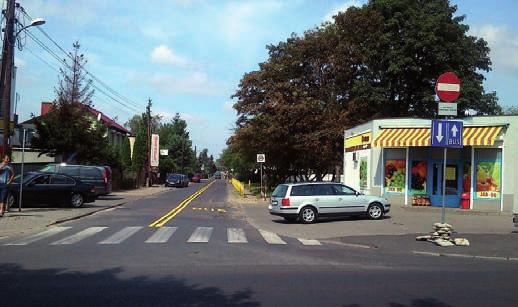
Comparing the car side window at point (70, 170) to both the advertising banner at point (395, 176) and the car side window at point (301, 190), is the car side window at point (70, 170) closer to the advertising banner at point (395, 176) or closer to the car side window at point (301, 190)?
the car side window at point (301, 190)

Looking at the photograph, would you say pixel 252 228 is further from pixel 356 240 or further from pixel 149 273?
pixel 149 273

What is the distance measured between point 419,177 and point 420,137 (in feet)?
6.89

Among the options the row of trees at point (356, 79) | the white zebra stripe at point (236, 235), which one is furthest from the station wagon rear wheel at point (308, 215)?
the row of trees at point (356, 79)

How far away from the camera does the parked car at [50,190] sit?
24.7 metres

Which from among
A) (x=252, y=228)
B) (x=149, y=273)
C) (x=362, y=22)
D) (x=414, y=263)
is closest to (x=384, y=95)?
(x=362, y=22)

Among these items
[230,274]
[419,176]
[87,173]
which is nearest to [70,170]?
[87,173]

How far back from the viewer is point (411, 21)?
38531 mm

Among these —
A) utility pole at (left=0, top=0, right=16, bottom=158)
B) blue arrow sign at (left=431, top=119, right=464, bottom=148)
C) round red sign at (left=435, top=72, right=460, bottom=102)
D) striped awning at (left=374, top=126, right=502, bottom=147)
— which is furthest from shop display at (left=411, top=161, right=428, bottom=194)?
utility pole at (left=0, top=0, right=16, bottom=158)

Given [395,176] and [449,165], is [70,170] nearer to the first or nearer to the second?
[395,176]

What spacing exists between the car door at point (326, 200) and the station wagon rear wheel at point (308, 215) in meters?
0.28

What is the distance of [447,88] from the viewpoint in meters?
15.3

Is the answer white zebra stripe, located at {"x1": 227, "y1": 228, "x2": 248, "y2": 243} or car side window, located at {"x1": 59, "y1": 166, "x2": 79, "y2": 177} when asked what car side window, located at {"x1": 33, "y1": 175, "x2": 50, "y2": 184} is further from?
white zebra stripe, located at {"x1": 227, "y1": 228, "x2": 248, "y2": 243}

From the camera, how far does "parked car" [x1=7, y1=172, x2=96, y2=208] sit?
2470cm

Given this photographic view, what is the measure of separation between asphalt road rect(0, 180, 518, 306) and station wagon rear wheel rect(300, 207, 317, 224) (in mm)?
5092
